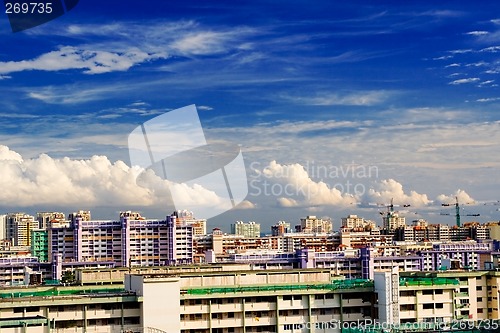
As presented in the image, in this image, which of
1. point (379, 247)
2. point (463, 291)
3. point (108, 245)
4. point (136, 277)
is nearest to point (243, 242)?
point (379, 247)

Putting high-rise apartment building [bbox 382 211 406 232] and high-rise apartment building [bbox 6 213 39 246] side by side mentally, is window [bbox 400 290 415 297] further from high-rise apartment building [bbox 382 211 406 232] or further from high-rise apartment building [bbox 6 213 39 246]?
high-rise apartment building [bbox 6 213 39 246]

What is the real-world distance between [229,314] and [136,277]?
4.79 feet

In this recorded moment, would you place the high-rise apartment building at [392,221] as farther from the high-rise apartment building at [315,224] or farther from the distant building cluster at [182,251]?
the distant building cluster at [182,251]

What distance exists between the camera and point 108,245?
33750 mm

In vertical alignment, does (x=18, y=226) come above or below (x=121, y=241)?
above

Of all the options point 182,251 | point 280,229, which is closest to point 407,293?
point 182,251

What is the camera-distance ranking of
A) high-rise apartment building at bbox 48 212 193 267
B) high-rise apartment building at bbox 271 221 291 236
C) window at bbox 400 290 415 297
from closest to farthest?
window at bbox 400 290 415 297 < high-rise apartment building at bbox 48 212 193 267 < high-rise apartment building at bbox 271 221 291 236

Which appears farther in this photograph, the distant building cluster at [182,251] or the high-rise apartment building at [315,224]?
the high-rise apartment building at [315,224]

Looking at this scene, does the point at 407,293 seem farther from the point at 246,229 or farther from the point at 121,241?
the point at 246,229

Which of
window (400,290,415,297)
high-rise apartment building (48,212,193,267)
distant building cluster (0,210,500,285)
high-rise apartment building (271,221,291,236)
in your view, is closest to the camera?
window (400,290,415,297)

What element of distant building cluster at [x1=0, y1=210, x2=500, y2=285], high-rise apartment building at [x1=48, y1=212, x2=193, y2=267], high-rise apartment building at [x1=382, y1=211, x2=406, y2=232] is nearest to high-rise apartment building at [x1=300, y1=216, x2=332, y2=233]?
high-rise apartment building at [x1=382, y1=211, x2=406, y2=232]

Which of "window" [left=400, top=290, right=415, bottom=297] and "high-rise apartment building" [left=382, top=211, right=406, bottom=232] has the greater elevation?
"high-rise apartment building" [left=382, top=211, right=406, bottom=232]

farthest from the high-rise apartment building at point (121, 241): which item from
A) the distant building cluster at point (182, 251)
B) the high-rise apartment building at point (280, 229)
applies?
the high-rise apartment building at point (280, 229)

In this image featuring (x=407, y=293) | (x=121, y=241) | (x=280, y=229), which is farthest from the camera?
(x=280, y=229)
